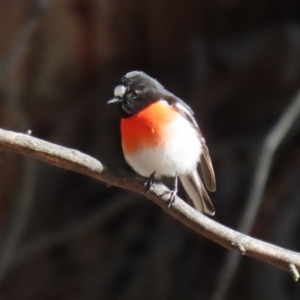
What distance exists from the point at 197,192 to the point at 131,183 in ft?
1.97

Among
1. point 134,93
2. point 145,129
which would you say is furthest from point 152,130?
point 134,93

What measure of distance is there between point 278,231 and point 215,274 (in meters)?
0.49

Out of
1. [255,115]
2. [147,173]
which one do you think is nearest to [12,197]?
[255,115]

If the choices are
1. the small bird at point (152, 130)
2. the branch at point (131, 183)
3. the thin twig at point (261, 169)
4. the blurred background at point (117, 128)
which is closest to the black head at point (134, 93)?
the small bird at point (152, 130)

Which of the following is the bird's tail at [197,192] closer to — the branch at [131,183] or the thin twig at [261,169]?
the branch at [131,183]

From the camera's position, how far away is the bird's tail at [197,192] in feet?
6.42

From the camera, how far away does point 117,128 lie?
376 cm

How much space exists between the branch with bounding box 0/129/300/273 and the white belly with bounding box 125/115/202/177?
286mm

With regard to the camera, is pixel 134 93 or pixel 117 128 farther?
pixel 117 128

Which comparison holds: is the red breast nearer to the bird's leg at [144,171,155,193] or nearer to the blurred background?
the bird's leg at [144,171,155,193]

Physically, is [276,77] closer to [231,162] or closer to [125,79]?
[231,162]

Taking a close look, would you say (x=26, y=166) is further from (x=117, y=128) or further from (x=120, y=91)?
(x=120, y=91)

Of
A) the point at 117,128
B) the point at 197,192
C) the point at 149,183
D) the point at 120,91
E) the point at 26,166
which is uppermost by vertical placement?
the point at 120,91

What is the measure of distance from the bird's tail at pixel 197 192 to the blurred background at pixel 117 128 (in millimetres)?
1309
